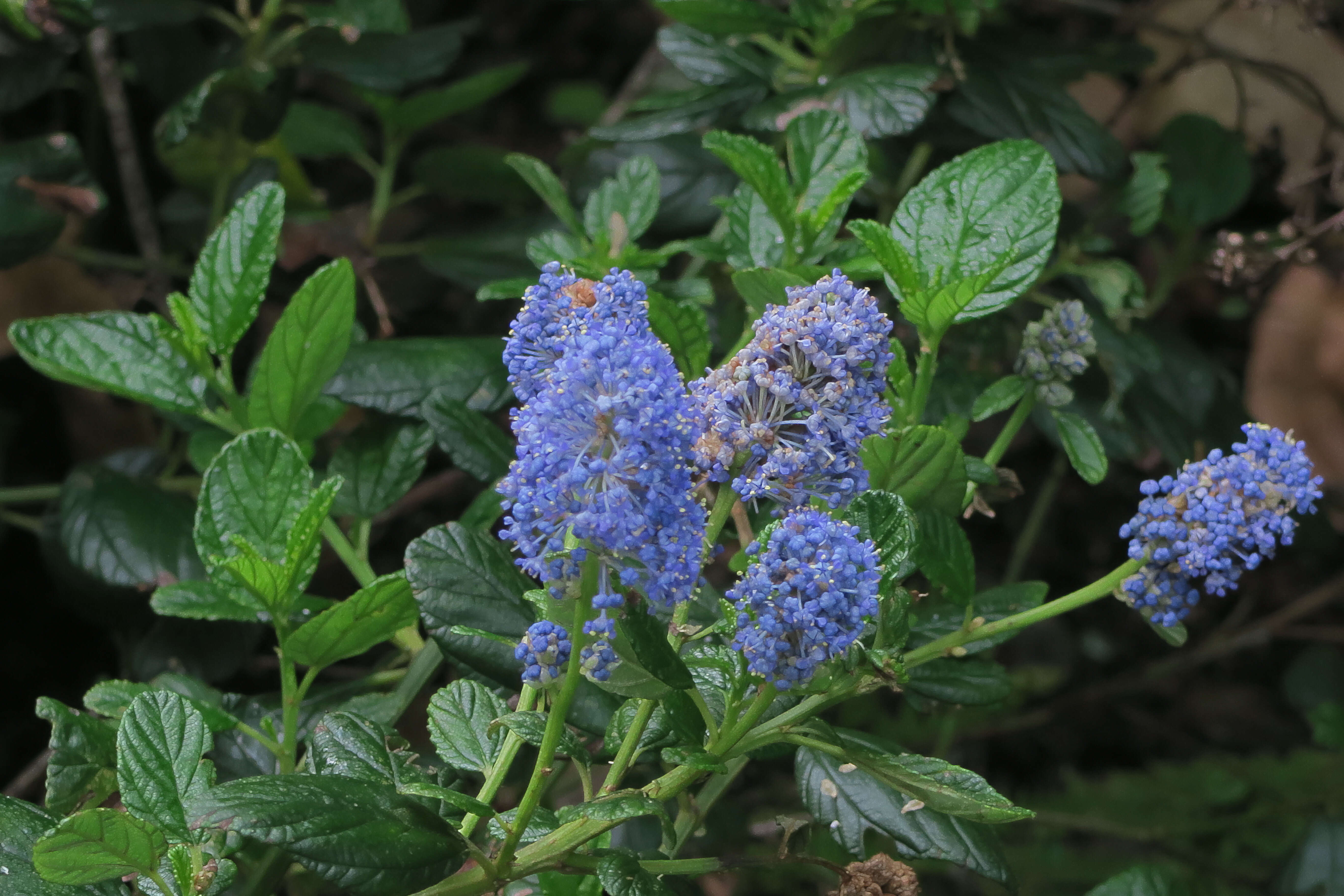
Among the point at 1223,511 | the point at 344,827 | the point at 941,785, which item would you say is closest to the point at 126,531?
the point at 344,827

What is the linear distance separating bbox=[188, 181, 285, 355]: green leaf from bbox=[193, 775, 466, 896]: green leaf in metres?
0.51

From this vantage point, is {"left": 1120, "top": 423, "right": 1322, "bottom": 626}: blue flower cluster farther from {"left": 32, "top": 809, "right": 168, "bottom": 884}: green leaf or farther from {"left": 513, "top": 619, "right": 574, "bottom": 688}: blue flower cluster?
{"left": 32, "top": 809, "right": 168, "bottom": 884}: green leaf

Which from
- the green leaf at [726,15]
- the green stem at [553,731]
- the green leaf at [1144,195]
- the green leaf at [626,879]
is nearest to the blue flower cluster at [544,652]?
the green stem at [553,731]

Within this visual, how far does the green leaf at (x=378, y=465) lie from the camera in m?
1.06

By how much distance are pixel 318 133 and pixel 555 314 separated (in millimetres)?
1023

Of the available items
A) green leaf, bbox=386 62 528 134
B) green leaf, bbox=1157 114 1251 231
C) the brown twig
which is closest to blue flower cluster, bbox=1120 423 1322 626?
green leaf, bbox=1157 114 1251 231

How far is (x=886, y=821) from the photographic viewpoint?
33.1 inches

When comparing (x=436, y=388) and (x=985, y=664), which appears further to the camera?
(x=436, y=388)

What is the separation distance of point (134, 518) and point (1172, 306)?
5.43 feet

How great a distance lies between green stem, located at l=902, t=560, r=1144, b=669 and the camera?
2.58 ft

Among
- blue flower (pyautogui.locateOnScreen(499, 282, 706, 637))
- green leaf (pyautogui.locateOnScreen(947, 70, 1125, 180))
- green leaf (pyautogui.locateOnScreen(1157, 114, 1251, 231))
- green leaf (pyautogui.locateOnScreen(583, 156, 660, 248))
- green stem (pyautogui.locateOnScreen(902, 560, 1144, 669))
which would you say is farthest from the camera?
green leaf (pyautogui.locateOnScreen(1157, 114, 1251, 231))

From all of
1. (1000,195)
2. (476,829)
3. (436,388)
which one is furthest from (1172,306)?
(476,829)

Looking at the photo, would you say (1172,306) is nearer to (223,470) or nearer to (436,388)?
(436,388)

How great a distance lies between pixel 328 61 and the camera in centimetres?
141
